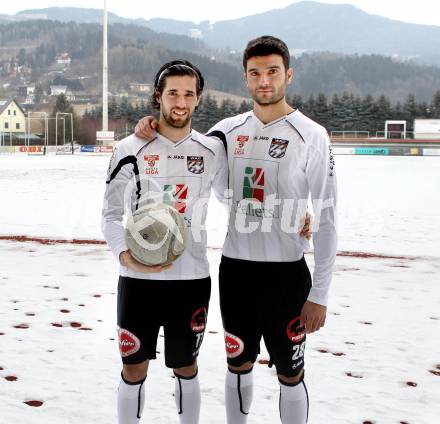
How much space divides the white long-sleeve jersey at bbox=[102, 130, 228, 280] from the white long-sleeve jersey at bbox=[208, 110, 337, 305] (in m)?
0.23

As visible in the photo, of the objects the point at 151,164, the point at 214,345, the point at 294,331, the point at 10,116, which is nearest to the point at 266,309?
the point at 294,331

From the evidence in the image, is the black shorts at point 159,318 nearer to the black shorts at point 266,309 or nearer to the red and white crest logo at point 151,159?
the black shorts at point 266,309

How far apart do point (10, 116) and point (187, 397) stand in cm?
12327

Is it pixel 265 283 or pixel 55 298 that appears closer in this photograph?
pixel 265 283

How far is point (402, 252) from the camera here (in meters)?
10.5

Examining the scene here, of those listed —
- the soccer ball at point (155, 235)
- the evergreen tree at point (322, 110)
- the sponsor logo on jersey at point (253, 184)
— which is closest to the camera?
the soccer ball at point (155, 235)

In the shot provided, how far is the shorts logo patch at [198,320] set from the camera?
11.0 ft

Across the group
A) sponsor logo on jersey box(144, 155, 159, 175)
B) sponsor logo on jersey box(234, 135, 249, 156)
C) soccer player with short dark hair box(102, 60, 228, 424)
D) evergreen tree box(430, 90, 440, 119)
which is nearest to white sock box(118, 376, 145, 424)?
soccer player with short dark hair box(102, 60, 228, 424)

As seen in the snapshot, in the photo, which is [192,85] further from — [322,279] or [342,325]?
[342,325]

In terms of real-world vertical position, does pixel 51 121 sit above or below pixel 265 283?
above

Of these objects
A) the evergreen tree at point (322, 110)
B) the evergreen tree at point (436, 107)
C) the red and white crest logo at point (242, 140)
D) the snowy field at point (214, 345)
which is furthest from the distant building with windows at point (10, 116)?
the red and white crest logo at point (242, 140)

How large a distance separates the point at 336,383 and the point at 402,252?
6.37 meters

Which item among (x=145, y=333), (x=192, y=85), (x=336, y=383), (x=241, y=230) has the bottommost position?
(x=336, y=383)

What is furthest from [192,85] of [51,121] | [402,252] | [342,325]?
[51,121]
